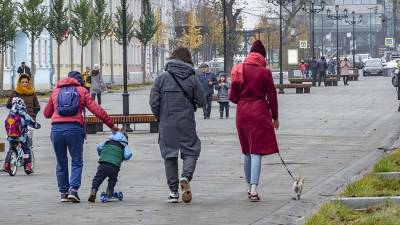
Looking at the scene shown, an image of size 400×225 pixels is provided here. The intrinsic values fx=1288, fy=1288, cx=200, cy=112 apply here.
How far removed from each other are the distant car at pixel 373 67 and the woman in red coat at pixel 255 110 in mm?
90027

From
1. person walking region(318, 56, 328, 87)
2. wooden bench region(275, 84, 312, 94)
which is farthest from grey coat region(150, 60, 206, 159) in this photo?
person walking region(318, 56, 328, 87)

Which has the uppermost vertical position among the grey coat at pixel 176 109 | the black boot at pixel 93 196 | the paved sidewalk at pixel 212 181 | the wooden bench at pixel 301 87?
the grey coat at pixel 176 109

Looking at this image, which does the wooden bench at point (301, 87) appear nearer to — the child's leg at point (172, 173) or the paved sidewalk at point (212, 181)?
the paved sidewalk at point (212, 181)

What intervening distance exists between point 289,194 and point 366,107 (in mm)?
27478

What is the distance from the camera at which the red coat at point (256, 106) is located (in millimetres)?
14227

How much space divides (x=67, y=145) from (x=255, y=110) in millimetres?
2143

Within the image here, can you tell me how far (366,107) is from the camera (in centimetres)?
4200

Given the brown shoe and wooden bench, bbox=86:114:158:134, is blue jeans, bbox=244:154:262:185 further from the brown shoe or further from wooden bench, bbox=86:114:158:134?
wooden bench, bbox=86:114:158:134

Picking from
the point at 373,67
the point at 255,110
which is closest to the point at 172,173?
the point at 255,110

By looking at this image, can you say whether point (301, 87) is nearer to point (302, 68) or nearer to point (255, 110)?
point (302, 68)

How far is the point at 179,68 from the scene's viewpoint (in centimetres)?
1427

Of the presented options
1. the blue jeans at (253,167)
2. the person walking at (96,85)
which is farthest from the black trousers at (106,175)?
the person walking at (96,85)

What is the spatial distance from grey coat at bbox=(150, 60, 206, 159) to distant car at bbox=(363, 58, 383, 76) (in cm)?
9027

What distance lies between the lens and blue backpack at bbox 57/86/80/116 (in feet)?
46.9
